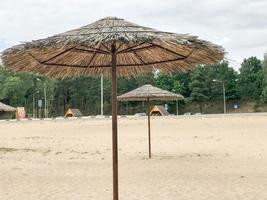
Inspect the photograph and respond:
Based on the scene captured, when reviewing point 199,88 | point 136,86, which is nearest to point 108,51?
point 199,88

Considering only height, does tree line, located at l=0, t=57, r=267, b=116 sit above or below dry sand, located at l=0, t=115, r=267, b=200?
above

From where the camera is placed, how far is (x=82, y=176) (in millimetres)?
10836

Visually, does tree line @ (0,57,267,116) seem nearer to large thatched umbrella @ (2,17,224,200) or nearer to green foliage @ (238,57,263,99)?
green foliage @ (238,57,263,99)

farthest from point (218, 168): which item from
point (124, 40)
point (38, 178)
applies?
point (124, 40)

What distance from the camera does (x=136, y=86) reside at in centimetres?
8606

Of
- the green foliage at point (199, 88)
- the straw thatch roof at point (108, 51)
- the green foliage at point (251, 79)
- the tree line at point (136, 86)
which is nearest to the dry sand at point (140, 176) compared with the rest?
the straw thatch roof at point (108, 51)

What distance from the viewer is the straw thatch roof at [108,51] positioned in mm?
4953

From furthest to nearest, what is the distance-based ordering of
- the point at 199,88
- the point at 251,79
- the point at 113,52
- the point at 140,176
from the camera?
the point at 251,79
the point at 199,88
the point at 140,176
the point at 113,52

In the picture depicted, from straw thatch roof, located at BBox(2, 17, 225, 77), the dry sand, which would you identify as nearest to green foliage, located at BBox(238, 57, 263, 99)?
the dry sand

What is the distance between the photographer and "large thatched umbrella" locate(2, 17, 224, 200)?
16.3 feet

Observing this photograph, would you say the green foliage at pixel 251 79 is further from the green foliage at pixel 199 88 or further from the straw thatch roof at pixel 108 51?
the straw thatch roof at pixel 108 51

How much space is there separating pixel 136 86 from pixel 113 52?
264 feet

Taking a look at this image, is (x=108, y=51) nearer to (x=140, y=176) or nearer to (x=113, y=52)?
(x=113, y=52)

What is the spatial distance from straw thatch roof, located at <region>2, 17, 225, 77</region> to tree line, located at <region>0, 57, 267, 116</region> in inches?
2728
